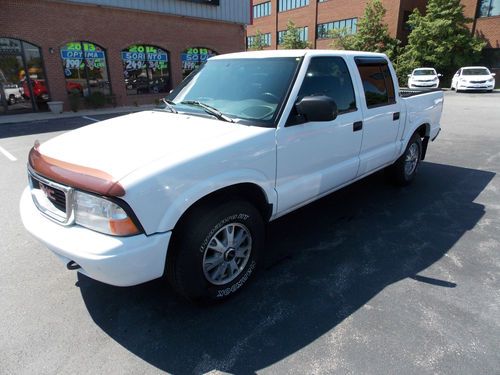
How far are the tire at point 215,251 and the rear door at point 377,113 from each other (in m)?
1.87

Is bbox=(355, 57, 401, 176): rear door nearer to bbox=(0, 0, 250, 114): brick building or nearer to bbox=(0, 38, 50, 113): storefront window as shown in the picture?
bbox=(0, 0, 250, 114): brick building

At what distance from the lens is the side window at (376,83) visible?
4137 mm

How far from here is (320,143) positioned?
11.2ft

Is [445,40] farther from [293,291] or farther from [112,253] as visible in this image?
[112,253]

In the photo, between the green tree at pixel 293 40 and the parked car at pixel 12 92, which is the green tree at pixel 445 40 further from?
the parked car at pixel 12 92

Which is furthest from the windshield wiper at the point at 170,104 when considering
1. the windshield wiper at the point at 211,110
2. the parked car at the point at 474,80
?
the parked car at the point at 474,80

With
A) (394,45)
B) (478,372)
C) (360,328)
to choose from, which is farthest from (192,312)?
(394,45)

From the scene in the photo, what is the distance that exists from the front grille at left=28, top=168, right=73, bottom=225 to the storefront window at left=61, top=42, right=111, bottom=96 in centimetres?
1630

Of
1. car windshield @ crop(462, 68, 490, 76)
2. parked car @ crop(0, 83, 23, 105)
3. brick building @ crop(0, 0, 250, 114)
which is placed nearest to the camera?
brick building @ crop(0, 0, 250, 114)

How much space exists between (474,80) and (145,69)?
21.2 meters

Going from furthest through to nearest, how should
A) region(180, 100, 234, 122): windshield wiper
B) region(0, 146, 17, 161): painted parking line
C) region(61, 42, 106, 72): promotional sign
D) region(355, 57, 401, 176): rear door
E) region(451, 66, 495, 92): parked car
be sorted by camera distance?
region(451, 66, 495, 92): parked car < region(61, 42, 106, 72): promotional sign < region(0, 146, 17, 161): painted parking line < region(355, 57, 401, 176): rear door < region(180, 100, 234, 122): windshield wiper

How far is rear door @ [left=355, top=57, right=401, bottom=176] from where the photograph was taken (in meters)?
4.11

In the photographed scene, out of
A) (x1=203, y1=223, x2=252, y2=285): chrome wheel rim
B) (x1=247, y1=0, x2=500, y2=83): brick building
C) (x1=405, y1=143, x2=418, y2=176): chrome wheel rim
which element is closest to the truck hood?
(x1=203, y1=223, x2=252, y2=285): chrome wheel rim

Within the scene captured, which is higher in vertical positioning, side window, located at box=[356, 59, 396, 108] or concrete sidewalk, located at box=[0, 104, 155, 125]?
side window, located at box=[356, 59, 396, 108]
